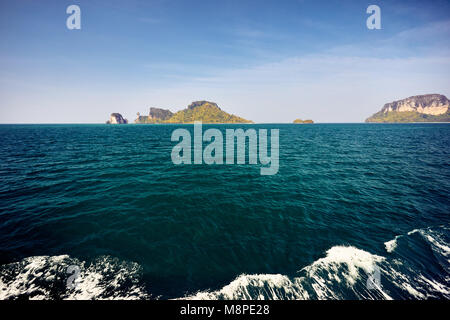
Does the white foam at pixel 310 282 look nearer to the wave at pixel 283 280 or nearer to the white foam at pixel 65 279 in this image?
the wave at pixel 283 280

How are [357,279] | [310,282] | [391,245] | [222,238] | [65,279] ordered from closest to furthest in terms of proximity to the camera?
1. [65,279]
2. [310,282]
3. [357,279]
4. [391,245]
5. [222,238]

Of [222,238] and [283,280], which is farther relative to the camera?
[222,238]

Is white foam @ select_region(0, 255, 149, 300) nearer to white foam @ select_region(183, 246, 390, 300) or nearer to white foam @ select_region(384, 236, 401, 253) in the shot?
white foam @ select_region(183, 246, 390, 300)

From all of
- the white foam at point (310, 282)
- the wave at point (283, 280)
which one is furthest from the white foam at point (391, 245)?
the white foam at point (310, 282)

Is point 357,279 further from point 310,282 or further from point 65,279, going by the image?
point 65,279

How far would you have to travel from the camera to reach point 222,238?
9.95 meters

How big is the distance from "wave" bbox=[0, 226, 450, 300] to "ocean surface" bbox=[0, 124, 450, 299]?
46 mm

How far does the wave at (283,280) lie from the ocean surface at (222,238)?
0.15 ft

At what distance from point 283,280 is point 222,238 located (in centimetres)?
385

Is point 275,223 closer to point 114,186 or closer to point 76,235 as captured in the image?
point 76,235

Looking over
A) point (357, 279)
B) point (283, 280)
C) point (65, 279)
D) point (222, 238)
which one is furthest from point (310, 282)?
point (65, 279)

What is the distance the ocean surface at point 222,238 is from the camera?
7.14 m

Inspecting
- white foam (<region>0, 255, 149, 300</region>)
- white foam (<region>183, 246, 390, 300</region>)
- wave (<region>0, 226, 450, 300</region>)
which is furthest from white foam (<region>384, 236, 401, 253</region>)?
white foam (<region>0, 255, 149, 300</region>)

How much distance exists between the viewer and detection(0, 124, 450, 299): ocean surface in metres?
7.14
